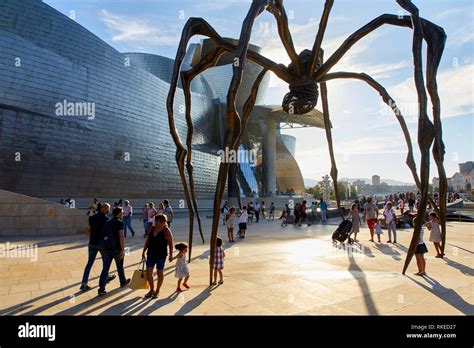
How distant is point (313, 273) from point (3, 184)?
26.4m

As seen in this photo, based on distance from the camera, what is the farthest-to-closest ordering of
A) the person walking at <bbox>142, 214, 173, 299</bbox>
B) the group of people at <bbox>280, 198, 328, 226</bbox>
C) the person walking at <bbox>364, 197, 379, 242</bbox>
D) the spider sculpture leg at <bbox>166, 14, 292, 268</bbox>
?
the group of people at <bbox>280, 198, 328, 226</bbox>, the person walking at <bbox>364, 197, 379, 242</bbox>, the person walking at <bbox>142, 214, 173, 299</bbox>, the spider sculpture leg at <bbox>166, 14, 292, 268</bbox>

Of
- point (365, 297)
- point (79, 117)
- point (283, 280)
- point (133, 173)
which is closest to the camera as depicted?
point (365, 297)

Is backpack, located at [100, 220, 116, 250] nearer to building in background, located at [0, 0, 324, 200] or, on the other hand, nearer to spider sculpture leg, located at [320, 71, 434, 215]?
spider sculpture leg, located at [320, 71, 434, 215]

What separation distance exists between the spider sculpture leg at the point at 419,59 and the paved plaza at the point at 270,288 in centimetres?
84

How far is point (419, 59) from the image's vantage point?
4.40 m

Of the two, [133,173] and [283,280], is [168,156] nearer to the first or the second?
[133,173]

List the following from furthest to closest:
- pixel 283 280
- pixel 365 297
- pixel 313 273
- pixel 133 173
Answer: pixel 133 173 → pixel 313 273 → pixel 283 280 → pixel 365 297

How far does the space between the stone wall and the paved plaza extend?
605cm

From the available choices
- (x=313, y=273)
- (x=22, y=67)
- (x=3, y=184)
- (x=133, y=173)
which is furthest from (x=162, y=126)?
(x=313, y=273)

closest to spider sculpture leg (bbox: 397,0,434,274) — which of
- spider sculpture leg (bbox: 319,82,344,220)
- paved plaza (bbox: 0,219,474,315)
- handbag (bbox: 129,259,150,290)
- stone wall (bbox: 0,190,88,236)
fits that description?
paved plaza (bbox: 0,219,474,315)

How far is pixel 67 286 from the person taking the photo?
589cm

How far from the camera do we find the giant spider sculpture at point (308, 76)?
3998 mm

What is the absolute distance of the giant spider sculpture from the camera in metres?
4.00

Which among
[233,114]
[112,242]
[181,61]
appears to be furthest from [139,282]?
[181,61]
